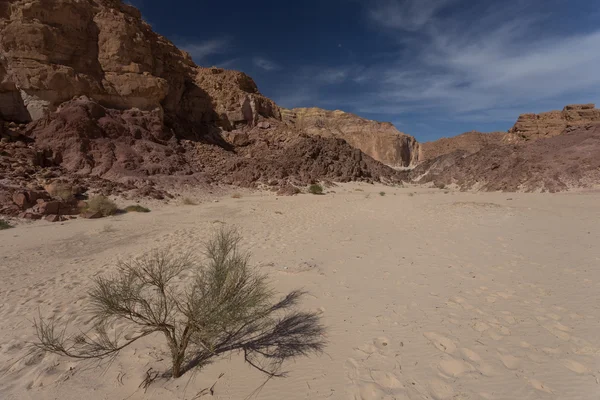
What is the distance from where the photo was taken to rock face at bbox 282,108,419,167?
59719 millimetres

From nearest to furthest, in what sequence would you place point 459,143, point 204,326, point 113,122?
point 204,326 → point 113,122 → point 459,143

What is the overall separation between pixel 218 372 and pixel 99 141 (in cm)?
2154

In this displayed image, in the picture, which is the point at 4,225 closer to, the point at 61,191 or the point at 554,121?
the point at 61,191

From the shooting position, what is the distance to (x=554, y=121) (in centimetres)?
2659

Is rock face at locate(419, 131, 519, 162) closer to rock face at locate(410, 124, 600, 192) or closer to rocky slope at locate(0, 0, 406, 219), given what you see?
rock face at locate(410, 124, 600, 192)

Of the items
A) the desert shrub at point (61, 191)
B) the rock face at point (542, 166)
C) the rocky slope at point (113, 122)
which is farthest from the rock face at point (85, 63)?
the rock face at point (542, 166)

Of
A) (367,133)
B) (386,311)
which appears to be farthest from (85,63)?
(367,133)

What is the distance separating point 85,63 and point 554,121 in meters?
41.0

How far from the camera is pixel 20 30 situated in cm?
1820

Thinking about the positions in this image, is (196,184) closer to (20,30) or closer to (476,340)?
(20,30)

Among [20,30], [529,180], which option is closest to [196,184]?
[20,30]

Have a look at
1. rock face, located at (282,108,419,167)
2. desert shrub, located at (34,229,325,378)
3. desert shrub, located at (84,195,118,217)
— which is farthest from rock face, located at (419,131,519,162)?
desert shrub, located at (34,229,325,378)

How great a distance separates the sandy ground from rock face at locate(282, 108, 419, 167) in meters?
51.3

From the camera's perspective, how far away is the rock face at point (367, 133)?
59.7 m
